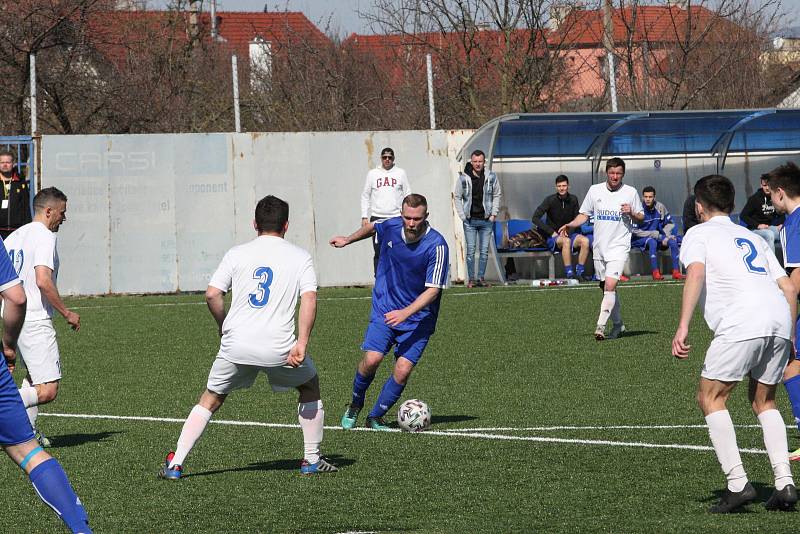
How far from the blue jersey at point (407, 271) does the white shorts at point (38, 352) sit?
7.17 ft

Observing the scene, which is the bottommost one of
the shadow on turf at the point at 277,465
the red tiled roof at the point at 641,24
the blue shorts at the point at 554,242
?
A: the shadow on turf at the point at 277,465

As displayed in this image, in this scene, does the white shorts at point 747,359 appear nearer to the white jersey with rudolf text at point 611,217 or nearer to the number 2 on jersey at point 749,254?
the number 2 on jersey at point 749,254

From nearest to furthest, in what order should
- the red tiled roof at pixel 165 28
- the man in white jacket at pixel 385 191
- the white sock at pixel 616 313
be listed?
the white sock at pixel 616 313
the man in white jacket at pixel 385 191
the red tiled roof at pixel 165 28

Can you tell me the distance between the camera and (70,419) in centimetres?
980

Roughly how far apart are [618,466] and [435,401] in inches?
120

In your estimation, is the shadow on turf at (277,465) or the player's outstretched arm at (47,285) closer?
the shadow on turf at (277,465)

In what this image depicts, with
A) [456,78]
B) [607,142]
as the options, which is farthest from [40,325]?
[456,78]

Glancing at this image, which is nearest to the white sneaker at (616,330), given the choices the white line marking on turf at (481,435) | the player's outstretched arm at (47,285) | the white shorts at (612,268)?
the white shorts at (612,268)

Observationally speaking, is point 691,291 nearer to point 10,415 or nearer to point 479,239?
point 10,415

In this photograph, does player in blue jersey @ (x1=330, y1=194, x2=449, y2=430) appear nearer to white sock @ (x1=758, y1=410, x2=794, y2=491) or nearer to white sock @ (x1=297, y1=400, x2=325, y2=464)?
white sock @ (x1=297, y1=400, x2=325, y2=464)

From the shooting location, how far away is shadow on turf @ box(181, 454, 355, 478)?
7516 mm

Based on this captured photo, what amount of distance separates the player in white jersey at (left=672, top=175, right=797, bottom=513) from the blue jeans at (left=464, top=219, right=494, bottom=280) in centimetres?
1380

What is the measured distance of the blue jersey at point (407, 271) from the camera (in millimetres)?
8570

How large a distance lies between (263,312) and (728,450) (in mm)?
2555
